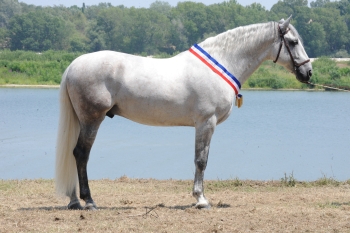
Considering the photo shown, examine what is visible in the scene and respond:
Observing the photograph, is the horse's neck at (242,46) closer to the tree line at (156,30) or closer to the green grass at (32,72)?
the green grass at (32,72)

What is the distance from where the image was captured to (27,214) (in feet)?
22.4

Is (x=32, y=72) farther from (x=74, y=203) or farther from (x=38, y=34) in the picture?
(x=74, y=203)

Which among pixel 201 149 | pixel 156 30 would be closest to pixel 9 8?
pixel 156 30

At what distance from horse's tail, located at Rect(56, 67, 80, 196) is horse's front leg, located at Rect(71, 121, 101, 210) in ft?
0.36

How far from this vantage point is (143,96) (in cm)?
709

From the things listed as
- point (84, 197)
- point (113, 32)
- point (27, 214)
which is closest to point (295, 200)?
point (84, 197)

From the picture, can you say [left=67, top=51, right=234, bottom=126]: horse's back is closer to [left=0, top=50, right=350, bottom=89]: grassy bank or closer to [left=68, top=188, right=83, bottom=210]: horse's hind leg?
[left=68, top=188, right=83, bottom=210]: horse's hind leg

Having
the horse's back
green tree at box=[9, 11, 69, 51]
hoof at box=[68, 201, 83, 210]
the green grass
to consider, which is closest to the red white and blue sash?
the horse's back

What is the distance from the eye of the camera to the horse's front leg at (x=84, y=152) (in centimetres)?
714

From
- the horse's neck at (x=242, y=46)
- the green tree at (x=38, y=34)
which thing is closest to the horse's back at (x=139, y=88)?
the horse's neck at (x=242, y=46)

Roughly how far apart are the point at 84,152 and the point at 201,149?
4.22ft

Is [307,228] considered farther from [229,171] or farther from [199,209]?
[229,171]

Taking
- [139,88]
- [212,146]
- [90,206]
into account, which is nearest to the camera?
[139,88]

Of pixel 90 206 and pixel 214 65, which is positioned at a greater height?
pixel 214 65
